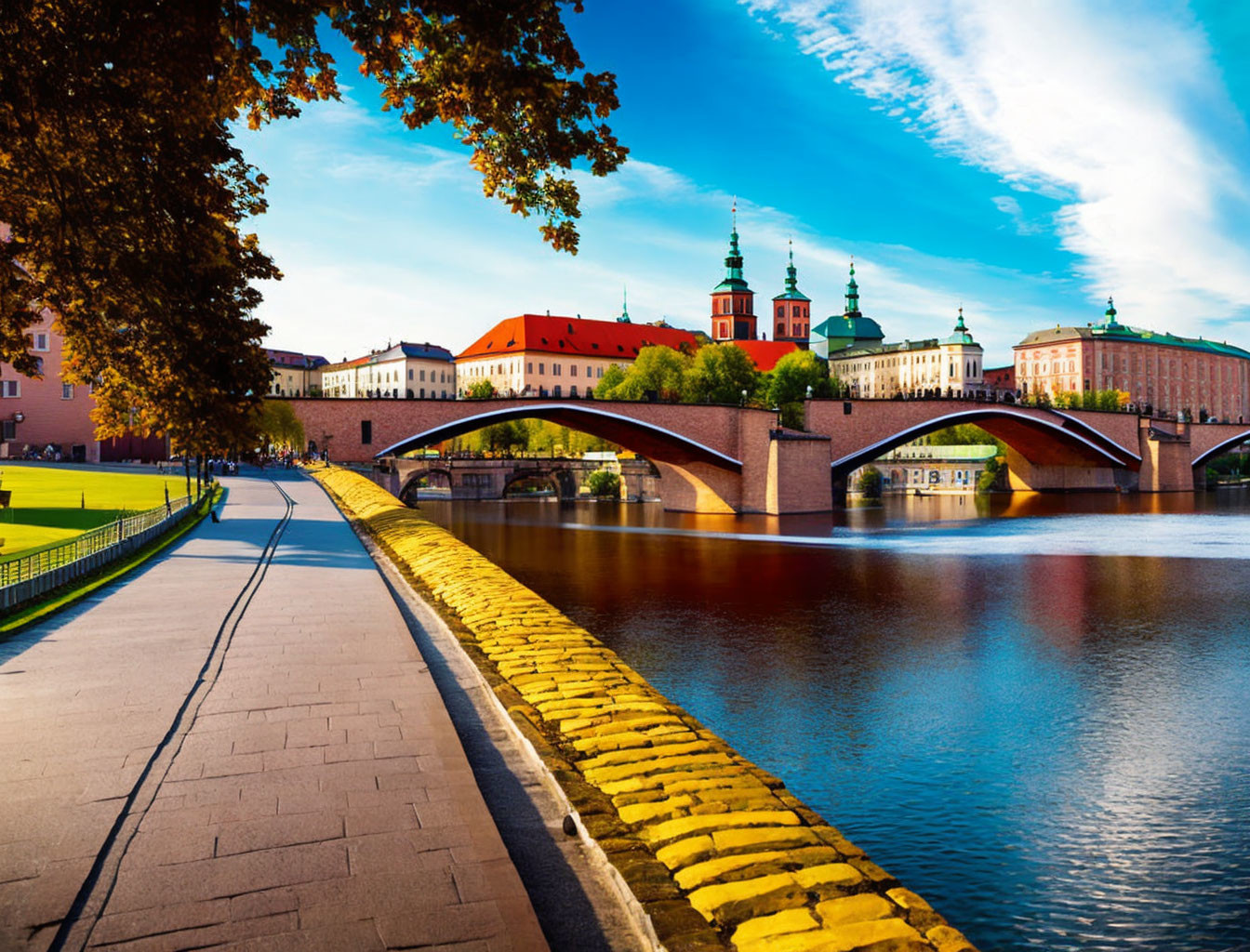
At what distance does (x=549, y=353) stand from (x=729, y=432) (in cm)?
6031

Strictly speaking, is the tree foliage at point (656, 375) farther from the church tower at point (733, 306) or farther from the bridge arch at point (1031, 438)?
the church tower at point (733, 306)

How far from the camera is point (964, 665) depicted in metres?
18.1

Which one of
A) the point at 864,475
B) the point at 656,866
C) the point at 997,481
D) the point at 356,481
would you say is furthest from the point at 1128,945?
the point at 997,481

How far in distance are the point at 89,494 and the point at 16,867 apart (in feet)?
106

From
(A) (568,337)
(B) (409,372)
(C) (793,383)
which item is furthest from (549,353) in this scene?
(C) (793,383)

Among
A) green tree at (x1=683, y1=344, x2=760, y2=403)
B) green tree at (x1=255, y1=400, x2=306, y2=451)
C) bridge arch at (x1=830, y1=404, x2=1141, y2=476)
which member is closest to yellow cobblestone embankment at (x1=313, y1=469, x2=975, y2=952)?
green tree at (x1=255, y1=400, x2=306, y2=451)

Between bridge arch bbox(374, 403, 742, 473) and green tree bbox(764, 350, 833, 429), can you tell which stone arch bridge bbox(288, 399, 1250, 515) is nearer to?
bridge arch bbox(374, 403, 742, 473)

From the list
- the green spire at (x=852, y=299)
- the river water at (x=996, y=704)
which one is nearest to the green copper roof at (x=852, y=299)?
the green spire at (x=852, y=299)

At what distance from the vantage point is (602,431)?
199 feet

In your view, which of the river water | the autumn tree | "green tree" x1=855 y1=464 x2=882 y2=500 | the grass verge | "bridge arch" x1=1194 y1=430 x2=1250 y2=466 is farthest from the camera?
"green tree" x1=855 y1=464 x2=882 y2=500

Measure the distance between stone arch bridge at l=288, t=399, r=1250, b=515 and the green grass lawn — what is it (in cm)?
990

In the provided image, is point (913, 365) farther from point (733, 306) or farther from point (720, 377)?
point (720, 377)

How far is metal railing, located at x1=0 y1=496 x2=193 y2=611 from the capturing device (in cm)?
1181

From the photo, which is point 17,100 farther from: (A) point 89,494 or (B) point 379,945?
(A) point 89,494
